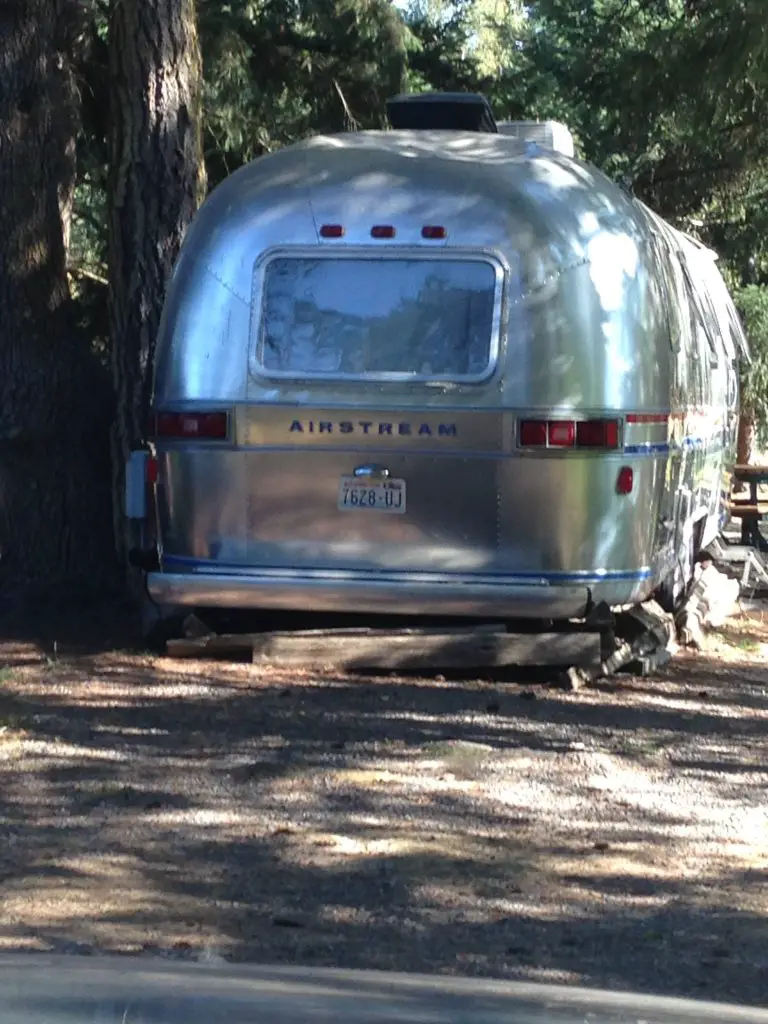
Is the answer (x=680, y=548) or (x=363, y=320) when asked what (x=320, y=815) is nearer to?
(x=363, y=320)

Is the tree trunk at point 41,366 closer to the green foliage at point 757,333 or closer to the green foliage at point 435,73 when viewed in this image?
the green foliage at point 435,73

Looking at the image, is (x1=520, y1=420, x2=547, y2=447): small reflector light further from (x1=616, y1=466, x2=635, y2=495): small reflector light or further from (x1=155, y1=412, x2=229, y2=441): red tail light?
(x1=155, y1=412, x2=229, y2=441): red tail light

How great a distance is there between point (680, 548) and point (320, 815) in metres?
4.54

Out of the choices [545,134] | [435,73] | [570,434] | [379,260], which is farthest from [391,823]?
[435,73]

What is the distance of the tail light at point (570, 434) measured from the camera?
8.00 meters

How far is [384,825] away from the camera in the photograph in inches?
237

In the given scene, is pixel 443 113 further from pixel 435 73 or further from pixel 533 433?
pixel 435 73

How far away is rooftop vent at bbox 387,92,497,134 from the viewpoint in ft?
31.6

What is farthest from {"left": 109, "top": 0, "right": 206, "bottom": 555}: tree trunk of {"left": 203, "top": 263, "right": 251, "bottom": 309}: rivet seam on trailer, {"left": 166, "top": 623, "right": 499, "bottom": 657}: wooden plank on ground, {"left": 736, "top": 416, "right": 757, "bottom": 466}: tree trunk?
{"left": 736, "top": 416, "right": 757, "bottom": 466}: tree trunk

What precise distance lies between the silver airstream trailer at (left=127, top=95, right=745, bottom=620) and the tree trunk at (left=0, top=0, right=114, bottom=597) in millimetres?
2139

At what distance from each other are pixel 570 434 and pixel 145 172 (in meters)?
3.71

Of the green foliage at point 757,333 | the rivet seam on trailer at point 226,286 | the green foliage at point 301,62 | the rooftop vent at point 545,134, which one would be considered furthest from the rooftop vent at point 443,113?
the green foliage at point 757,333

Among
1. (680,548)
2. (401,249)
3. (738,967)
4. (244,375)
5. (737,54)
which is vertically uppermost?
(737,54)

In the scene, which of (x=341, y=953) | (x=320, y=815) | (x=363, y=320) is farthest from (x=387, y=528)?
(x=341, y=953)
